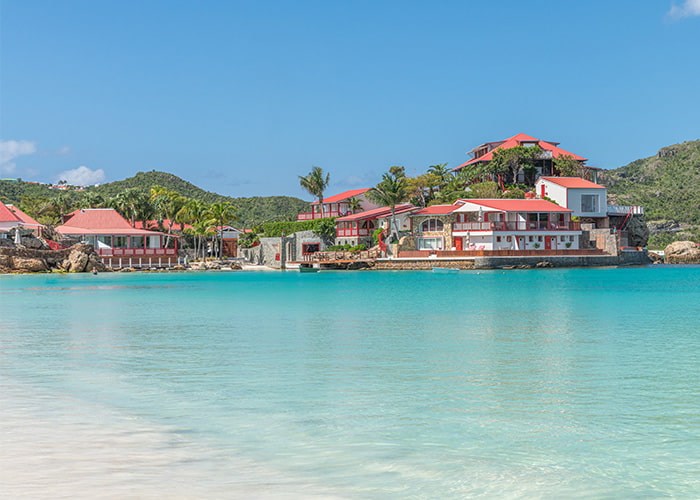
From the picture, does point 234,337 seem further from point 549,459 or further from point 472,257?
point 472,257

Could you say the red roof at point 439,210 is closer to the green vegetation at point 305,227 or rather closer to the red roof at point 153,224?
the green vegetation at point 305,227

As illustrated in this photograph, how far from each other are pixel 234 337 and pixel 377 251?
171ft

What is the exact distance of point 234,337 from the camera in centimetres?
1644

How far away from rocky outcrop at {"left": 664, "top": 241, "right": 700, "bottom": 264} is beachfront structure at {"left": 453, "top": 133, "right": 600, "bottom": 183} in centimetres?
1186

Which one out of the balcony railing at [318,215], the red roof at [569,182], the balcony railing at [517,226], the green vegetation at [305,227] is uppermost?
the red roof at [569,182]

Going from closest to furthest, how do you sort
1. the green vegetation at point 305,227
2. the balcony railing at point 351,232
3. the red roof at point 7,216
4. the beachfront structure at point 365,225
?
the red roof at point 7,216
the beachfront structure at point 365,225
the balcony railing at point 351,232
the green vegetation at point 305,227

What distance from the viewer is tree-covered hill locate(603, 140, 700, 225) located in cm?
10326

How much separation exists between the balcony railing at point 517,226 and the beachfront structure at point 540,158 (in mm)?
12063

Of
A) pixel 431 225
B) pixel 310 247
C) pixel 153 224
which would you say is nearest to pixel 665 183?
pixel 431 225

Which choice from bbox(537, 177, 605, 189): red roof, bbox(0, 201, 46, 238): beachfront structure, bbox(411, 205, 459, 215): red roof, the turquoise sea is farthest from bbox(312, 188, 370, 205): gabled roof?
the turquoise sea

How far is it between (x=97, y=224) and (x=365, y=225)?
26.1 metres

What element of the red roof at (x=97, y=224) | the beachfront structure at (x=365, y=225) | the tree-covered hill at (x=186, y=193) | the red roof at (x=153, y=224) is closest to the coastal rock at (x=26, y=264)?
the red roof at (x=97, y=224)

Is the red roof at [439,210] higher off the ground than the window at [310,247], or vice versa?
the red roof at [439,210]

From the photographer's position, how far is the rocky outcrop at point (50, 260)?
2155 inches
